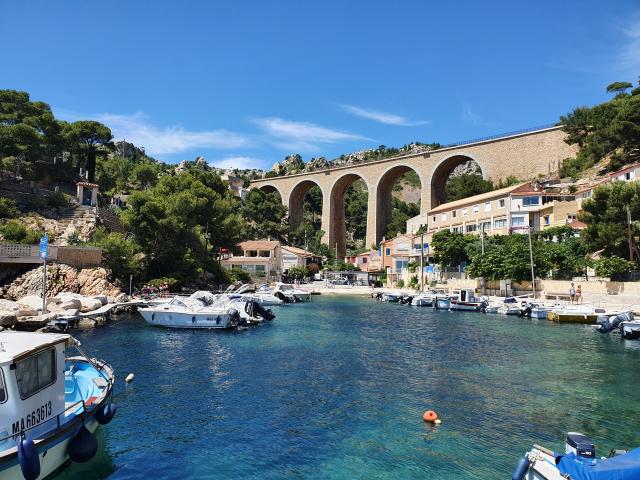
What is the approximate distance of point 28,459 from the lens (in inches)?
276

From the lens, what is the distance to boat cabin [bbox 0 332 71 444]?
7.35 meters

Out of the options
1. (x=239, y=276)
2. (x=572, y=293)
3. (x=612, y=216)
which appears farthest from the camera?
(x=239, y=276)

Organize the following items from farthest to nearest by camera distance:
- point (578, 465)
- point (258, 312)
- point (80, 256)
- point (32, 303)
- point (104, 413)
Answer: point (80, 256) → point (258, 312) → point (32, 303) → point (104, 413) → point (578, 465)

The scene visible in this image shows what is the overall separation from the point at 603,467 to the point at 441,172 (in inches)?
2802

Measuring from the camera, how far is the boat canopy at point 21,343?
295 inches

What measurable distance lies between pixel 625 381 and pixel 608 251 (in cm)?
2520

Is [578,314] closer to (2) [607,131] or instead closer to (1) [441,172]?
(2) [607,131]

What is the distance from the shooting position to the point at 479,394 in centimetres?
1384

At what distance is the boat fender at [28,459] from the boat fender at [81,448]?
1.22 m

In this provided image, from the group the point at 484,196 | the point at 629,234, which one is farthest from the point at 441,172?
the point at 629,234

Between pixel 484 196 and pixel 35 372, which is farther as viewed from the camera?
pixel 484 196

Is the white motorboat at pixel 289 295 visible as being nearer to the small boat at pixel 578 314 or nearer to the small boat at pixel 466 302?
the small boat at pixel 466 302

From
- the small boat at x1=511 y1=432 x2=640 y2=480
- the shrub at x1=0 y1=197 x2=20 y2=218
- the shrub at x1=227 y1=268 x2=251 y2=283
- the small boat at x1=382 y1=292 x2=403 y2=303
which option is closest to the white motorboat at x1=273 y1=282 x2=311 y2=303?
the shrub at x1=227 y1=268 x2=251 y2=283

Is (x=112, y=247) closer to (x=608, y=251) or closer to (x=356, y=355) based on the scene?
(x=356, y=355)
